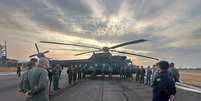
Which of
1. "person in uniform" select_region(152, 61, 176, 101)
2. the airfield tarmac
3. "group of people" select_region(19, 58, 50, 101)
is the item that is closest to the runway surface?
the airfield tarmac

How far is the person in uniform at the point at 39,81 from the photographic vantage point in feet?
27.3

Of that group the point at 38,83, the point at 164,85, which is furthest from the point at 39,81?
the point at 164,85

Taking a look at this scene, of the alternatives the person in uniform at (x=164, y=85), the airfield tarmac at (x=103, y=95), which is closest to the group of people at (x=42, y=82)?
the person in uniform at (x=164, y=85)

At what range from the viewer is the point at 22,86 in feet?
29.8

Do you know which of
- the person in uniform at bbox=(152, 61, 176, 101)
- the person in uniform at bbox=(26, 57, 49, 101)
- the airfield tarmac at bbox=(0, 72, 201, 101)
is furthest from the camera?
the airfield tarmac at bbox=(0, 72, 201, 101)

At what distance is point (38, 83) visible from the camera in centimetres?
839

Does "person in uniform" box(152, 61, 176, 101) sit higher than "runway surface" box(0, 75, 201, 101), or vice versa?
"person in uniform" box(152, 61, 176, 101)

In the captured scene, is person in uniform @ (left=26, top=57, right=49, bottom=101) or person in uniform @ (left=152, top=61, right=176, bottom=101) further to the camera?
person in uniform @ (left=152, top=61, right=176, bottom=101)

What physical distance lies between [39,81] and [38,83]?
0.06 m

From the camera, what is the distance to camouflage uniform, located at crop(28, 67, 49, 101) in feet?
27.3

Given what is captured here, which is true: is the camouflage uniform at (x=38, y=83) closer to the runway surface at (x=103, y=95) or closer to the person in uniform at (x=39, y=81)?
the person in uniform at (x=39, y=81)

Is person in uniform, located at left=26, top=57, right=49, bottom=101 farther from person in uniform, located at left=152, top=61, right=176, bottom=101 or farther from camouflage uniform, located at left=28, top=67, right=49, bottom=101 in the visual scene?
person in uniform, located at left=152, top=61, right=176, bottom=101

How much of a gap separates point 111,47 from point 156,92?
38339mm

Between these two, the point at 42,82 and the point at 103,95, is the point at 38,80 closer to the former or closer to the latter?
the point at 42,82
